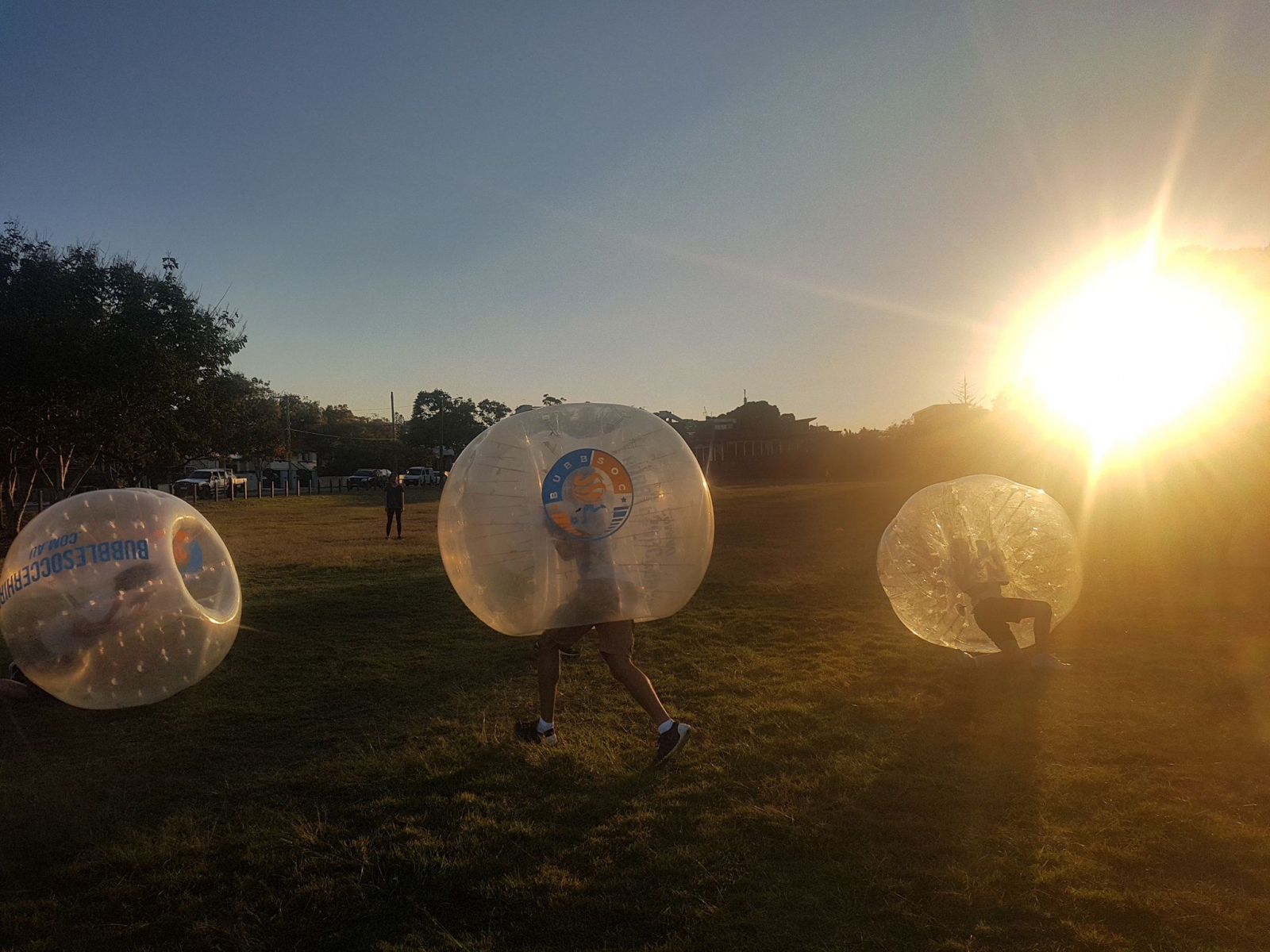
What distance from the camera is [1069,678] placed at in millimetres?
5934

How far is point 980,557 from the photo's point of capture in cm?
603

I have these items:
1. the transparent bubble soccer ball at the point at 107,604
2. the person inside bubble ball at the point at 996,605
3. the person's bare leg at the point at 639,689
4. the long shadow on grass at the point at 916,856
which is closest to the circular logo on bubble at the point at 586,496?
the person's bare leg at the point at 639,689

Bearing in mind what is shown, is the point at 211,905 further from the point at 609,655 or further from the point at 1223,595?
the point at 1223,595

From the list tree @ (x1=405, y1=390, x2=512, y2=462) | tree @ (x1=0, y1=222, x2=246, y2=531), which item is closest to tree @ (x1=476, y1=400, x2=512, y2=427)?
tree @ (x1=405, y1=390, x2=512, y2=462)

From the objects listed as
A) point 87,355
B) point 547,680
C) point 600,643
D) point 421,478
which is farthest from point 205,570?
point 421,478

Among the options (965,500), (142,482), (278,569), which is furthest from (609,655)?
(142,482)

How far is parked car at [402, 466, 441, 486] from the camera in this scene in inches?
2131

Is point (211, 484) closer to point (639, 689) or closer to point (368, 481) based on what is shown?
point (368, 481)

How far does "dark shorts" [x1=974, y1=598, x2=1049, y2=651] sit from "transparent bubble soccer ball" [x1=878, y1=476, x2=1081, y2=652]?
0.48 ft

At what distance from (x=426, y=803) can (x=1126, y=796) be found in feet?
11.9

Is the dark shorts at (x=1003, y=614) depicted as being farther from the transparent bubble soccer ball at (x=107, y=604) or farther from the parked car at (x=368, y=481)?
the parked car at (x=368, y=481)

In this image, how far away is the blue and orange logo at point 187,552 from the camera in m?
5.07

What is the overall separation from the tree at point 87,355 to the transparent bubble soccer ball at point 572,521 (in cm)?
1392

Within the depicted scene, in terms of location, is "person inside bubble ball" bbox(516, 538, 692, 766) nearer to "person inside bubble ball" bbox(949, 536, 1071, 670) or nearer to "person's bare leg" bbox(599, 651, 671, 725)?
"person's bare leg" bbox(599, 651, 671, 725)
